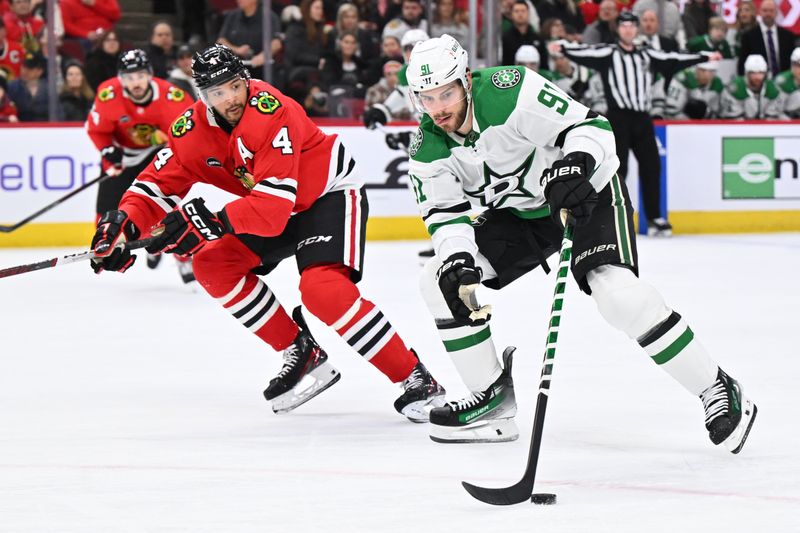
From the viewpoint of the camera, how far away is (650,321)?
287cm

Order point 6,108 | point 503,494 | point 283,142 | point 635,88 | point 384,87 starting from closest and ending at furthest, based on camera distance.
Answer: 1. point 503,494
2. point 283,142
3. point 6,108
4. point 635,88
5. point 384,87

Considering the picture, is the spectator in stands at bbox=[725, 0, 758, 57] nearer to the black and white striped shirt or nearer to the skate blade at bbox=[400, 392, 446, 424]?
the black and white striped shirt

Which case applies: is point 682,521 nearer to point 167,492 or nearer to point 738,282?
point 167,492

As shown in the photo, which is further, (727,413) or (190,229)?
(190,229)

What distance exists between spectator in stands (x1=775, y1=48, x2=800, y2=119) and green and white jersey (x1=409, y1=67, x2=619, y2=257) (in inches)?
261

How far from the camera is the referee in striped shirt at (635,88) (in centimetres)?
851

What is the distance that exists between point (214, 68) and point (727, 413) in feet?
4.95

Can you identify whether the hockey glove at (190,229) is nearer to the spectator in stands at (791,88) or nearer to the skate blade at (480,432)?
the skate blade at (480,432)

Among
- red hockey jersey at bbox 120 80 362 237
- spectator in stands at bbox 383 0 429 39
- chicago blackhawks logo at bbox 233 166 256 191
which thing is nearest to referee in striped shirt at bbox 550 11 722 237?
spectator in stands at bbox 383 0 429 39

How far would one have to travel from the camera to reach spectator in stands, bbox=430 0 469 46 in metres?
8.67

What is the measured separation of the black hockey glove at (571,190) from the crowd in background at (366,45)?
5.02 m

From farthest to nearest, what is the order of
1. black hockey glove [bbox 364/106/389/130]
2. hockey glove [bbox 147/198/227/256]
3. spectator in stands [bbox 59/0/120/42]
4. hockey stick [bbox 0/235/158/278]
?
spectator in stands [bbox 59/0/120/42], black hockey glove [bbox 364/106/389/130], hockey stick [bbox 0/235/158/278], hockey glove [bbox 147/198/227/256]

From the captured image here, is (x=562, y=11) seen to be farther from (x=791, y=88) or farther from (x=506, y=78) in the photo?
(x=506, y=78)

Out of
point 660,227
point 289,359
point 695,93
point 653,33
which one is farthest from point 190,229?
point 695,93
